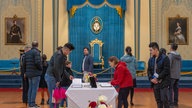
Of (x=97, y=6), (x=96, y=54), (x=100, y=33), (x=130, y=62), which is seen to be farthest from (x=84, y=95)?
(x=97, y=6)

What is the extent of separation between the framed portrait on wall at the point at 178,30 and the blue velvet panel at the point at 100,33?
2.53m

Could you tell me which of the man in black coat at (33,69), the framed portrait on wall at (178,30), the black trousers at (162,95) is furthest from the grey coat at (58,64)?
the framed portrait on wall at (178,30)

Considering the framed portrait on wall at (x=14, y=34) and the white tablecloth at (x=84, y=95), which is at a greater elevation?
the framed portrait on wall at (x=14, y=34)

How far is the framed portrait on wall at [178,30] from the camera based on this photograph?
20922 millimetres

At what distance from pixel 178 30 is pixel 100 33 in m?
4.10

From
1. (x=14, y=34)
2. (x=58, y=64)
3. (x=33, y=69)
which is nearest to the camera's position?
(x=58, y=64)

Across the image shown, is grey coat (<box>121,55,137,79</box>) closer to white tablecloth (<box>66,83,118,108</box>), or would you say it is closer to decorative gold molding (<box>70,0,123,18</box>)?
white tablecloth (<box>66,83,118,108</box>)

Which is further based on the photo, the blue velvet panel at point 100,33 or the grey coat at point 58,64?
the blue velvet panel at point 100,33

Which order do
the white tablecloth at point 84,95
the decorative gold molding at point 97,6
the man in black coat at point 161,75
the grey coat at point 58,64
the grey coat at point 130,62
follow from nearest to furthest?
the white tablecloth at point 84,95
the man in black coat at point 161,75
the grey coat at point 58,64
the grey coat at point 130,62
the decorative gold molding at point 97,6

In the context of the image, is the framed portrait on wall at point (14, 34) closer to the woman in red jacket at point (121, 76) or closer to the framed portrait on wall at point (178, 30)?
the framed portrait on wall at point (178, 30)

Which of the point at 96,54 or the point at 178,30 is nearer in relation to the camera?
the point at 96,54

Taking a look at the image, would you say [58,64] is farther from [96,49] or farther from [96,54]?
[96,49]

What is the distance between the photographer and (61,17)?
20.9 meters

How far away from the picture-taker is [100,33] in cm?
2116
